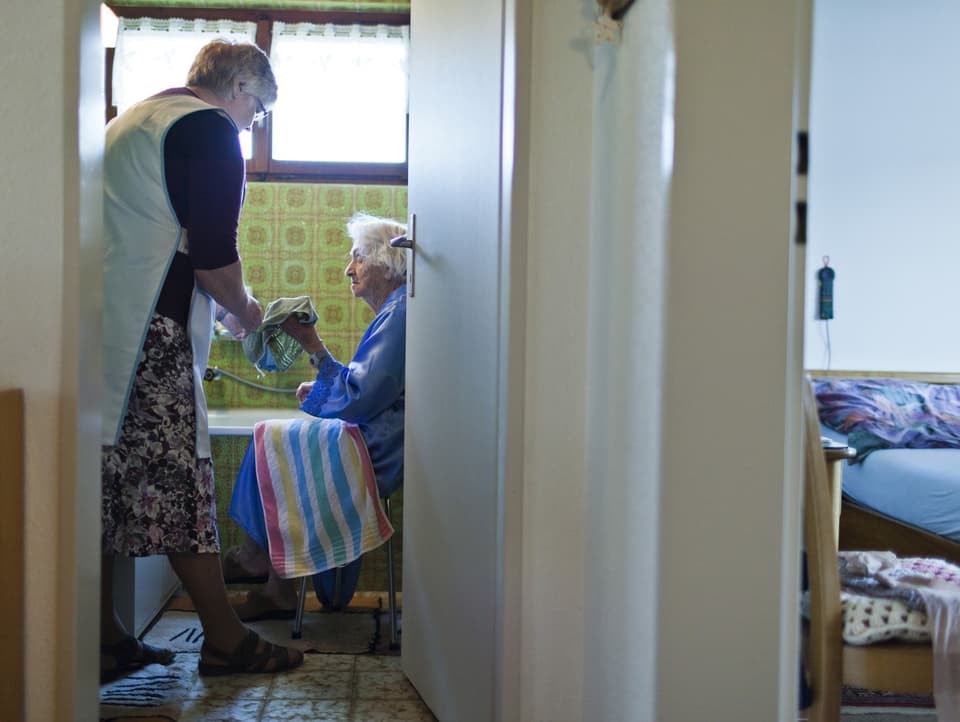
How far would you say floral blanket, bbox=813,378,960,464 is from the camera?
327cm

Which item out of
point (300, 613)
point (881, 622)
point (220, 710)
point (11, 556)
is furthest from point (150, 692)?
point (881, 622)

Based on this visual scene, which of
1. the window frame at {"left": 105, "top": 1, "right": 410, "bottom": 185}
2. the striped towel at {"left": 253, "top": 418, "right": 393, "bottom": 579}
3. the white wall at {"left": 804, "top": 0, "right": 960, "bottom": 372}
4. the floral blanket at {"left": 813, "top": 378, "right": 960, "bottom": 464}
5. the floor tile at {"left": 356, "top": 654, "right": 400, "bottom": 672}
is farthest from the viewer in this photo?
the white wall at {"left": 804, "top": 0, "right": 960, "bottom": 372}

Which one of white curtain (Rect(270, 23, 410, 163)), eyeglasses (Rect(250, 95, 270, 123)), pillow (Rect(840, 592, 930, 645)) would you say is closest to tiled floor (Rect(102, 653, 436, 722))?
pillow (Rect(840, 592, 930, 645))

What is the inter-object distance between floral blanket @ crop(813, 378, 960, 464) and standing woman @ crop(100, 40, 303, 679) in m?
2.28

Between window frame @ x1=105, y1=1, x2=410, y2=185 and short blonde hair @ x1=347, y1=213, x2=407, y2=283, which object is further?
window frame @ x1=105, y1=1, x2=410, y2=185

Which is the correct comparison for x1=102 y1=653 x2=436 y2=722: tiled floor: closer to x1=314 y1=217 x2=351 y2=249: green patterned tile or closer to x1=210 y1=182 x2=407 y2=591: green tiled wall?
x1=210 y1=182 x2=407 y2=591: green tiled wall

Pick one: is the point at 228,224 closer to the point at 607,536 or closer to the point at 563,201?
the point at 563,201

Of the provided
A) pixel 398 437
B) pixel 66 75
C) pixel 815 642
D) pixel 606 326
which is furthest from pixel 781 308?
pixel 398 437

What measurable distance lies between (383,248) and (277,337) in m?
0.44

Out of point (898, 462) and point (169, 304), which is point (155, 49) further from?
point (898, 462)

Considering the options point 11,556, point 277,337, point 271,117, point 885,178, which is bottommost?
point 11,556

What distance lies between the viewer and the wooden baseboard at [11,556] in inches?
53.1

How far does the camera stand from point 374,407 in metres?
2.51

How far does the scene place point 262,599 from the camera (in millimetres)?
2678
